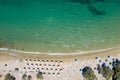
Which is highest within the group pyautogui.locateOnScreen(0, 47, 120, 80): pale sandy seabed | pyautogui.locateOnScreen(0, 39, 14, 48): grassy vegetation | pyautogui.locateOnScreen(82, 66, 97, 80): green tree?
pyautogui.locateOnScreen(0, 39, 14, 48): grassy vegetation

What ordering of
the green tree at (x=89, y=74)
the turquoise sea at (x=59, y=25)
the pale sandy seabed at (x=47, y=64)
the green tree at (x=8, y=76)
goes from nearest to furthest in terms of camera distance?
the green tree at (x=8, y=76) → the green tree at (x=89, y=74) → the pale sandy seabed at (x=47, y=64) → the turquoise sea at (x=59, y=25)

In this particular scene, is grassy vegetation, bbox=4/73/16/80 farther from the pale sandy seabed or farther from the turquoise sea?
the turquoise sea

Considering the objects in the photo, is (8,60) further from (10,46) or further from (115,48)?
(115,48)

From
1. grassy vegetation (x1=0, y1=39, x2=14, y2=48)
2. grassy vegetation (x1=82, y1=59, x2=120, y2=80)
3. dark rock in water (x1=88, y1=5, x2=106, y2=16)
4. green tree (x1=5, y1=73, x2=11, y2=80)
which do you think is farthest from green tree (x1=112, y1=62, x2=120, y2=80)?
grassy vegetation (x1=0, y1=39, x2=14, y2=48)

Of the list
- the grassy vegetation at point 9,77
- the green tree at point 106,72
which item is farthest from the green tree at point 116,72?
the grassy vegetation at point 9,77

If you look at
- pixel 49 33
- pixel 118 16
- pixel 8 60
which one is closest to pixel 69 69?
pixel 49 33

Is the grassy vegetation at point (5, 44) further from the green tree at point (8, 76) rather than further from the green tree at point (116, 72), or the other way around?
the green tree at point (116, 72)
